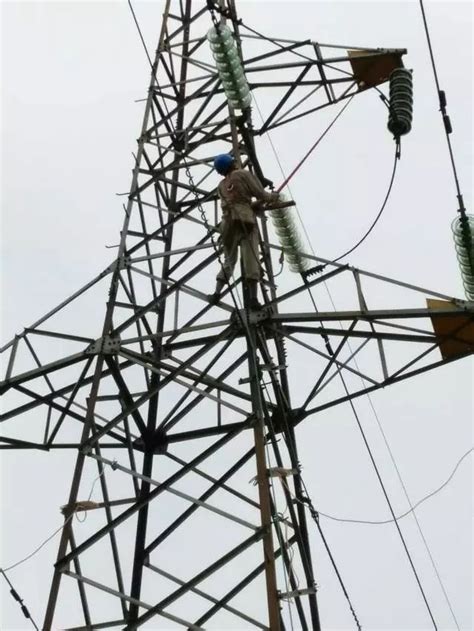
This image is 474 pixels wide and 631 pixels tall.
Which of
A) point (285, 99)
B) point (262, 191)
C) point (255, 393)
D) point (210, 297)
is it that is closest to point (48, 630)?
point (255, 393)

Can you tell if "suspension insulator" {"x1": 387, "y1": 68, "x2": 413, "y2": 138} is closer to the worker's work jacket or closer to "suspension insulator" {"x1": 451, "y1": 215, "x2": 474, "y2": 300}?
"suspension insulator" {"x1": 451, "y1": 215, "x2": 474, "y2": 300}

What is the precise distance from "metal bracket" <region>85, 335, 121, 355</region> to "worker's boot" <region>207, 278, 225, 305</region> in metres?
1.19

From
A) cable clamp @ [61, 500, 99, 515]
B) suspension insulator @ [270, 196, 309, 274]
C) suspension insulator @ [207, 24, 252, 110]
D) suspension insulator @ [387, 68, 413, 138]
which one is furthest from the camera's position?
suspension insulator @ [270, 196, 309, 274]

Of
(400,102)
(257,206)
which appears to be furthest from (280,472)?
(400,102)

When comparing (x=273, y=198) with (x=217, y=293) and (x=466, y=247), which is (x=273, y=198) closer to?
(x=217, y=293)

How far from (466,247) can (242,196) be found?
265cm

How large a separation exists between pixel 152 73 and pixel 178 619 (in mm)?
8107

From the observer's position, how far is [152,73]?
11.9 meters

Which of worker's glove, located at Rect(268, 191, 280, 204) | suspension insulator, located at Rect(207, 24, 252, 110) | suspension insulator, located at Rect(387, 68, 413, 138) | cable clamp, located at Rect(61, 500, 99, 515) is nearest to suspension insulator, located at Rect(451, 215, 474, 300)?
suspension insulator, located at Rect(387, 68, 413, 138)

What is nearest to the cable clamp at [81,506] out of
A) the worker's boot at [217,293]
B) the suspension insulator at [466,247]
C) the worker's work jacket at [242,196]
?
the worker's boot at [217,293]

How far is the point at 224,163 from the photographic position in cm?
930

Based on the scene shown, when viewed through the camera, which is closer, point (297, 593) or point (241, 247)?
point (297, 593)

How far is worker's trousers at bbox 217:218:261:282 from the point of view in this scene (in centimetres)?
881

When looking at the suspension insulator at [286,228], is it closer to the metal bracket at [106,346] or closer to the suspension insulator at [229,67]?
the suspension insulator at [229,67]
